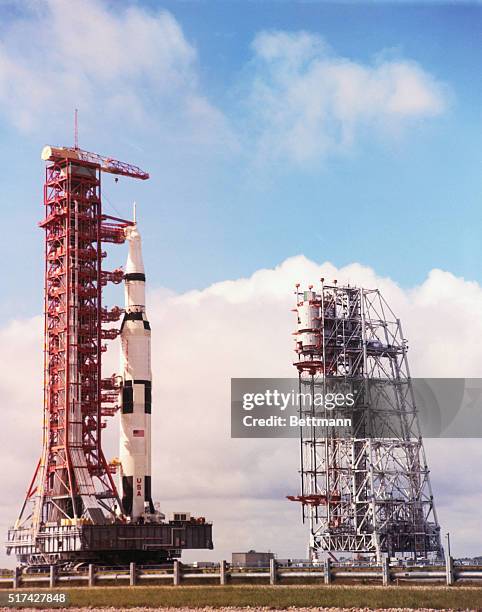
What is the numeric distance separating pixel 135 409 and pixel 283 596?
195 feet

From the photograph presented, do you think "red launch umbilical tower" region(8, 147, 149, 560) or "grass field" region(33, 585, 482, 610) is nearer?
"grass field" region(33, 585, 482, 610)

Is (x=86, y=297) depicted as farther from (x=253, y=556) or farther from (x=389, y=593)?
(x=389, y=593)

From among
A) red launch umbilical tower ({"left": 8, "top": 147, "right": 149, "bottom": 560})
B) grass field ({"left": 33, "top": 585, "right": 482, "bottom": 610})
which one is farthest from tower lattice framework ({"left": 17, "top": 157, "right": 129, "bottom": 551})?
grass field ({"left": 33, "top": 585, "right": 482, "bottom": 610})

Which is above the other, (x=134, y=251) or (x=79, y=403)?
(x=134, y=251)

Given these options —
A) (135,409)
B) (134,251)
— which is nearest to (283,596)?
(135,409)

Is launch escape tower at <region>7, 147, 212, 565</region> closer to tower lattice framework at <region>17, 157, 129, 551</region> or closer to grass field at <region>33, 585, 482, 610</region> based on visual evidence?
tower lattice framework at <region>17, 157, 129, 551</region>

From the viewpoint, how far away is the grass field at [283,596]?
48219mm

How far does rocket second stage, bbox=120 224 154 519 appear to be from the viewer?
109250 millimetres

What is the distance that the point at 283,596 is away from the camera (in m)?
52.0

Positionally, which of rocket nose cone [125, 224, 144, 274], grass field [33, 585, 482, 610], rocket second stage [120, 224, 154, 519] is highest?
rocket nose cone [125, 224, 144, 274]

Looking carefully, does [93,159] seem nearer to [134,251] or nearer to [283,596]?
[134,251]

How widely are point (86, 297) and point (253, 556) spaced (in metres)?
31.1

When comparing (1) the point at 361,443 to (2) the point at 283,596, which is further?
(1) the point at 361,443

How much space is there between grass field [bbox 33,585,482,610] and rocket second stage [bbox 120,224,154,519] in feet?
161
